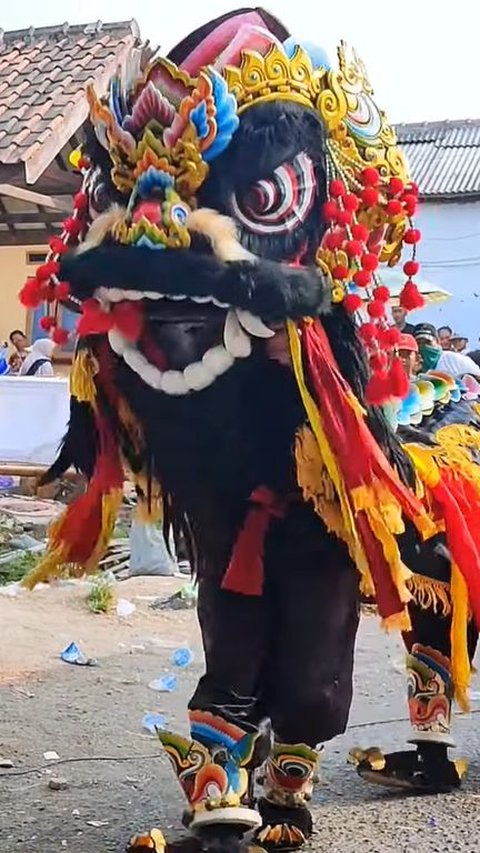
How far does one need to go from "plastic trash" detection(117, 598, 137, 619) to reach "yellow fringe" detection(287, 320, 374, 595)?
11.0 ft

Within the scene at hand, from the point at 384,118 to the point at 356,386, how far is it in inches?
25.1

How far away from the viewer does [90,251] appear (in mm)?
2246

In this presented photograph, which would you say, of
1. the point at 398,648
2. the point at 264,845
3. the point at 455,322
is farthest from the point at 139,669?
the point at 455,322

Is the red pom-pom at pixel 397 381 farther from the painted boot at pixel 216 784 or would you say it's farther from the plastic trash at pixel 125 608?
the plastic trash at pixel 125 608

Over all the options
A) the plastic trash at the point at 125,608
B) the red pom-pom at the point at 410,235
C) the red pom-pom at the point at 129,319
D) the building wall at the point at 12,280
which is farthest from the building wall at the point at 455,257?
the red pom-pom at the point at 129,319

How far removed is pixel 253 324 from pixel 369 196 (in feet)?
1.36

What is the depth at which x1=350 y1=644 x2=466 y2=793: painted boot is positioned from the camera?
315cm

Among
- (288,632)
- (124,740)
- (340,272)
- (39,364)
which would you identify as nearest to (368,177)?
(340,272)

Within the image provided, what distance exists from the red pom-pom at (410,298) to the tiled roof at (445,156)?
15306mm

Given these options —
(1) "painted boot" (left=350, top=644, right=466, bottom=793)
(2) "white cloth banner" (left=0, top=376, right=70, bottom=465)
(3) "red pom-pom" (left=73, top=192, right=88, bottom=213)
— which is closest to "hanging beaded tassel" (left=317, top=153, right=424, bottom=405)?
(3) "red pom-pom" (left=73, top=192, right=88, bottom=213)

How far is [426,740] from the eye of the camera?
3.19m

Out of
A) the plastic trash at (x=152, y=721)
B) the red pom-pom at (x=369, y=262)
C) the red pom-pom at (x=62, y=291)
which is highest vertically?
the red pom-pom at (x=369, y=262)

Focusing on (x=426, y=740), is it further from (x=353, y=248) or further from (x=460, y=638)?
(x=353, y=248)

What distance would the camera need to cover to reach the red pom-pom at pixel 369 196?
2455mm
